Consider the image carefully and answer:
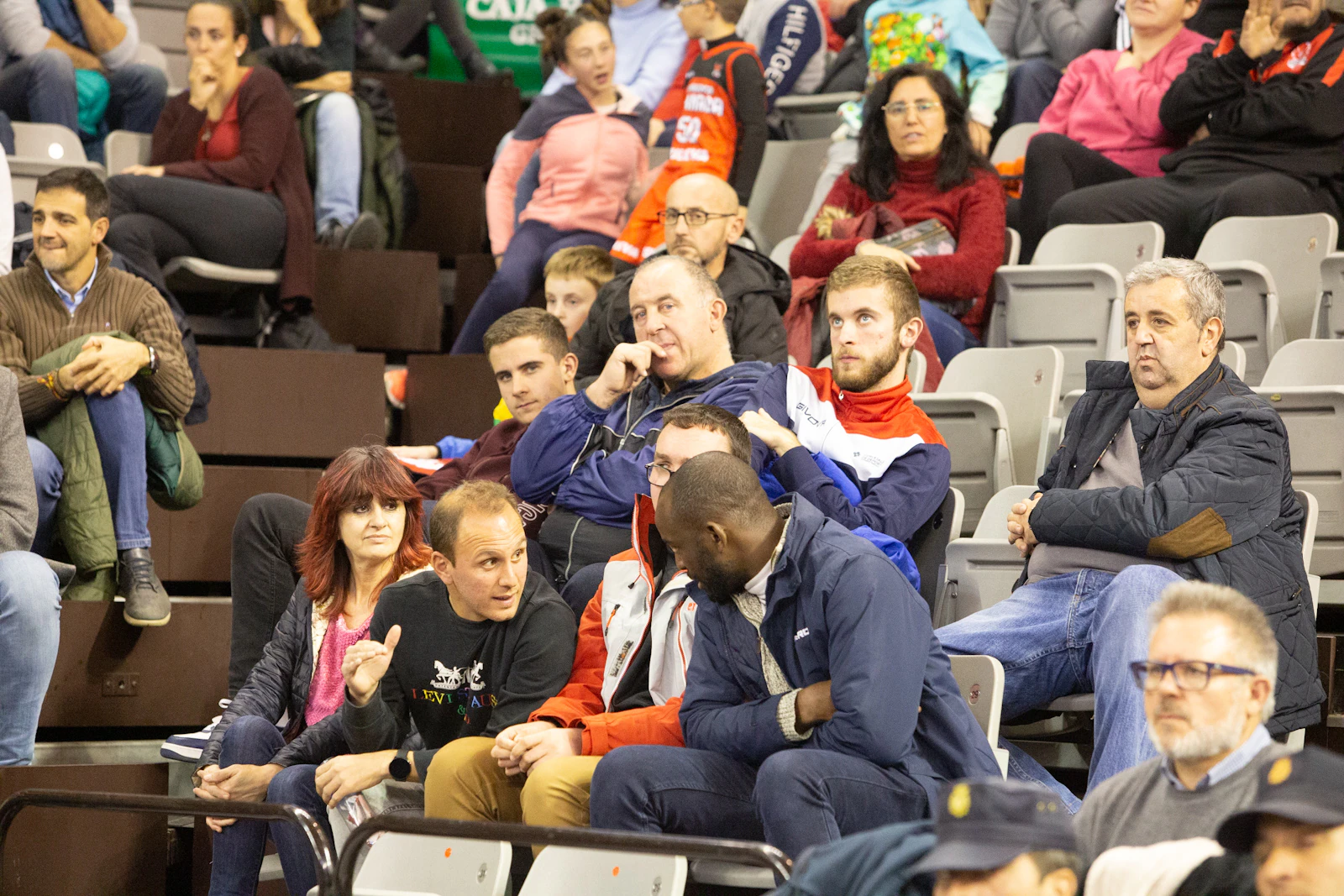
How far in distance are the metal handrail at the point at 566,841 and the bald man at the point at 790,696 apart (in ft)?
0.83

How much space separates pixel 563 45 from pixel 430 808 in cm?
331

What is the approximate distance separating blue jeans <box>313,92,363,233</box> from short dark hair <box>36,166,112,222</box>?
1503 mm

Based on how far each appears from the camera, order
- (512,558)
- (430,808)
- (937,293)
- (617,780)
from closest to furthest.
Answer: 1. (617,780)
2. (430,808)
3. (512,558)
4. (937,293)

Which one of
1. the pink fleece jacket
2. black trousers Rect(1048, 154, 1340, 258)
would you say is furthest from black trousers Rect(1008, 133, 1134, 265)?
the pink fleece jacket

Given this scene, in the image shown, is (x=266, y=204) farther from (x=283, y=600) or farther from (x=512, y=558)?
(x=512, y=558)

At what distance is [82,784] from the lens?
358 cm

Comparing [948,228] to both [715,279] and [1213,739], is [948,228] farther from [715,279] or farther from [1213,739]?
[1213,739]

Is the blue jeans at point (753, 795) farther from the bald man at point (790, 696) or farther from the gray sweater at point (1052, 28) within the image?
the gray sweater at point (1052, 28)

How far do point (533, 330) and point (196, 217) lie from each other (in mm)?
1579

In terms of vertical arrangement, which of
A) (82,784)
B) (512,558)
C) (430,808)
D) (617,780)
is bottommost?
(82,784)

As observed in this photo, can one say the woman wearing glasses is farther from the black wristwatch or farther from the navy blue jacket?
the navy blue jacket

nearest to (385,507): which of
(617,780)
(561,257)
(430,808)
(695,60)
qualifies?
(430,808)

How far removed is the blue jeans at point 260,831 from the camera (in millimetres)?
3021

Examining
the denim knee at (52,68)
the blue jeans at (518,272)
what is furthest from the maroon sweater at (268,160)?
the denim knee at (52,68)
